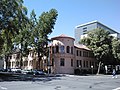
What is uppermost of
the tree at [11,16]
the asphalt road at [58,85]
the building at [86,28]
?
the building at [86,28]

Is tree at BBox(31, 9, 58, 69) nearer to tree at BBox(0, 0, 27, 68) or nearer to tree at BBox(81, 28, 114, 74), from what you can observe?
tree at BBox(81, 28, 114, 74)

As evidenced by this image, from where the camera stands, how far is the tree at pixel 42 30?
56.8 m

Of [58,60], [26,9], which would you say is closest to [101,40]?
[58,60]

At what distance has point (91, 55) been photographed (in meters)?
70.2

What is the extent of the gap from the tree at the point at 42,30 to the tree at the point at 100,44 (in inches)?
521

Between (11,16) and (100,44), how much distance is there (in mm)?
31388

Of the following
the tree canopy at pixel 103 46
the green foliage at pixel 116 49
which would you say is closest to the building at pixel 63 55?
the tree canopy at pixel 103 46

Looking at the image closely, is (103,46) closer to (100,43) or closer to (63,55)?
(100,43)

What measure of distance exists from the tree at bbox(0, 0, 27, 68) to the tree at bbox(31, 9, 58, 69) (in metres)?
16.4

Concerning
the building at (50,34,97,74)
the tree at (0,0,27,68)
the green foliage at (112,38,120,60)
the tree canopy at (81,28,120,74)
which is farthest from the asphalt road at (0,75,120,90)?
the green foliage at (112,38,120,60)

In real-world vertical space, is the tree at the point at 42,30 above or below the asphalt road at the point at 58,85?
above

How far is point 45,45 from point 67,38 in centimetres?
599

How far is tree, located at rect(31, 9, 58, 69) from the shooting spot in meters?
56.8

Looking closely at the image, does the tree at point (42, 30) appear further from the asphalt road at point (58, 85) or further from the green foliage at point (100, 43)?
the asphalt road at point (58, 85)
